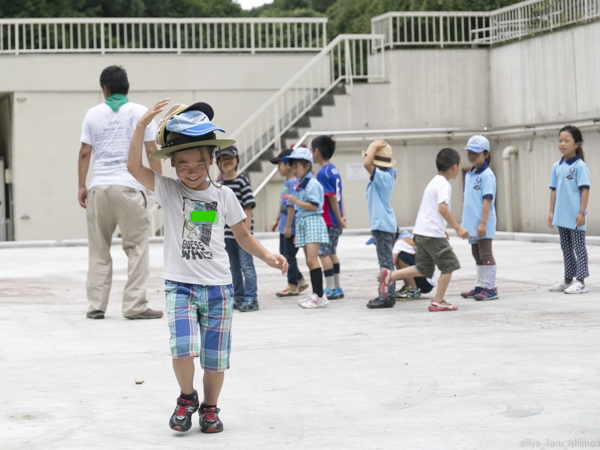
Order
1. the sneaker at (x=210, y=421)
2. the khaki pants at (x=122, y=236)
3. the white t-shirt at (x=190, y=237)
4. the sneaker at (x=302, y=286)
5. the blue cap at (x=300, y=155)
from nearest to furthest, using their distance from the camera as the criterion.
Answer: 1. the sneaker at (x=210, y=421)
2. the white t-shirt at (x=190, y=237)
3. the khaki pants at (x=122, y=236)
4. the blue cap at (x=300, y=155)
5. the sneaker at (x=302, y=286)

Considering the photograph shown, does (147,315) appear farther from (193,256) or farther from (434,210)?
(193,256)

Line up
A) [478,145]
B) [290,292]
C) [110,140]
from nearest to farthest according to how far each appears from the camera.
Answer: [110,140] → [478,145] → [290,292]

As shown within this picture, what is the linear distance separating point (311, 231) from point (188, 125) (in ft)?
16.2

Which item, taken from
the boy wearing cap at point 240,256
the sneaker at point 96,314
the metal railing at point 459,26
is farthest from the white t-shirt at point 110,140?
the metal railing at point 459,26

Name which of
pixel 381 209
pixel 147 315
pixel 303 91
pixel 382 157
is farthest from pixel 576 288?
pixel 303 91

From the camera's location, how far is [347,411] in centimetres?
527

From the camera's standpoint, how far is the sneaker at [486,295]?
1002 cm

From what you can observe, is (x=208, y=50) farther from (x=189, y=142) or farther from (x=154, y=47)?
(x=189, y=142)

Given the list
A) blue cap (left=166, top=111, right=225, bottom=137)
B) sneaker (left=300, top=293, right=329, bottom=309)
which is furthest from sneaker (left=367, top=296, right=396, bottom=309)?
blue cap (left=166, top=111, right=225, bottom=137)

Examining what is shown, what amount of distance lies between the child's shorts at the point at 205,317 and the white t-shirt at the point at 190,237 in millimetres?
47

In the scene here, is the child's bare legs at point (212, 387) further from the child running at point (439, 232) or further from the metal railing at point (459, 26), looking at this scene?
the metal railing at point (459, 26)

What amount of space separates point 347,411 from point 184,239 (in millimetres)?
1225

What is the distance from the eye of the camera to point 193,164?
5.02 metres

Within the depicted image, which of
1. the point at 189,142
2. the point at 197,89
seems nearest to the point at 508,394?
the point at 189,142
